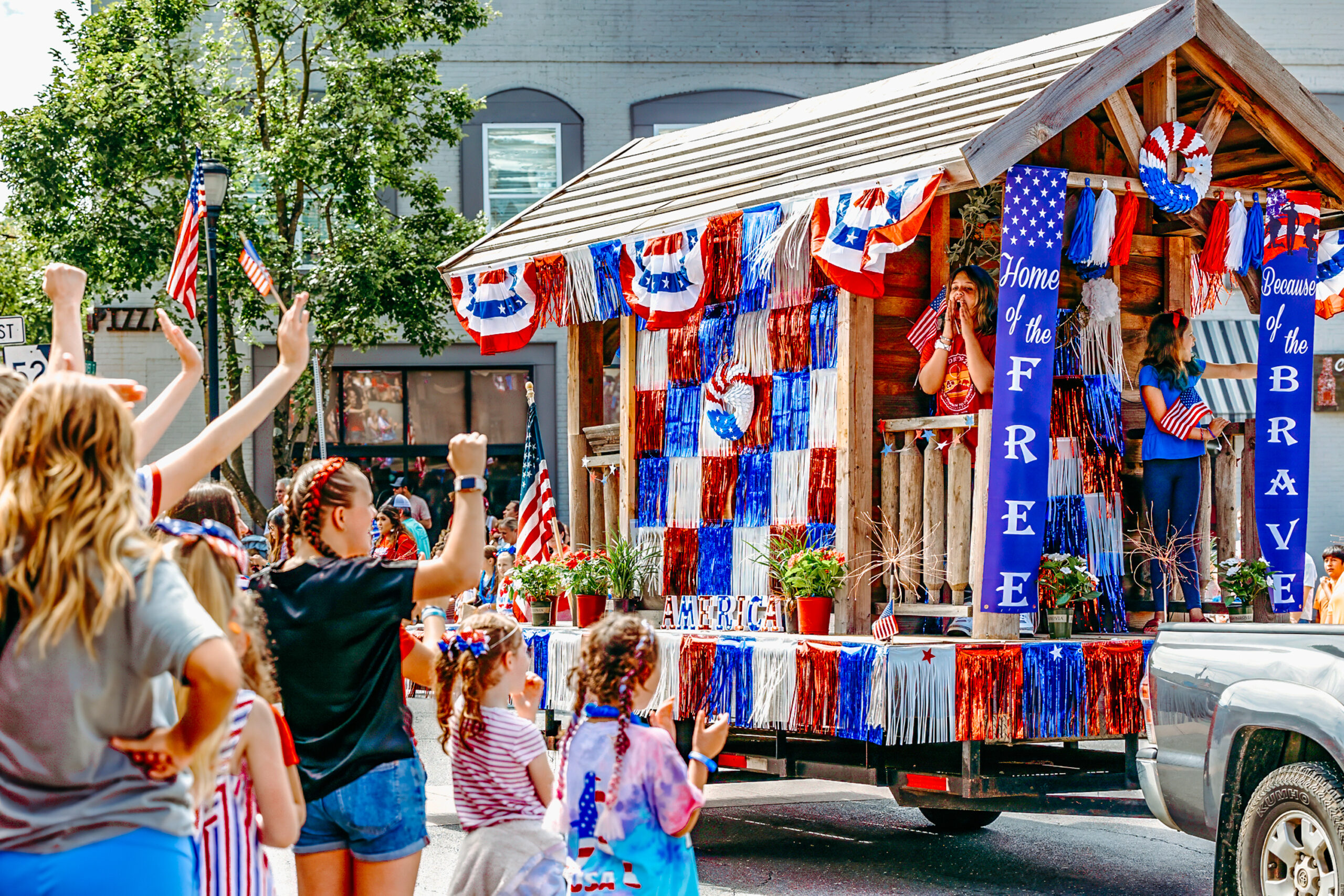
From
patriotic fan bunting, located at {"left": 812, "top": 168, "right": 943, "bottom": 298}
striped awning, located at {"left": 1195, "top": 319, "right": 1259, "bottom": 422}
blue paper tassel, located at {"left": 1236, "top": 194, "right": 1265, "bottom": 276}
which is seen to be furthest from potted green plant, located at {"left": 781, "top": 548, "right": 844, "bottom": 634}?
striped awning, located at {"left": 1195, "top": 319, "right": 1259, "bottom": 422}

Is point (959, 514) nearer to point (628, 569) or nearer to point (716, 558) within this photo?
point (716, 558)

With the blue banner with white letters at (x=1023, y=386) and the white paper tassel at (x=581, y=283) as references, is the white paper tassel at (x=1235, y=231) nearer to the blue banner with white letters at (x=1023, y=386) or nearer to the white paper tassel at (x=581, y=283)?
the blue banner with white letters at (x=1023, y=386)

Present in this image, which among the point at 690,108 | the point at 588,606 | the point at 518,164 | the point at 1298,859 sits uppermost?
the point at 690,108

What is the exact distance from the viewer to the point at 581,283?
10.3 m

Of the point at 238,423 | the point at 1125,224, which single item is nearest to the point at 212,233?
the point at 1125,224

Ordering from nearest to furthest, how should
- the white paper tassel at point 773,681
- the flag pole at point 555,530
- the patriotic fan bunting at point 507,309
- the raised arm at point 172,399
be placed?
1. the raised arm at point 172,399
2. the white paper tassel at point 773,681
3. the patriotic fan bunting at point 507,309
4. the flag pole at point 555,530

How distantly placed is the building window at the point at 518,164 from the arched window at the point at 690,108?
1369 mm

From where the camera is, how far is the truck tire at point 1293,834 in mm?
5621

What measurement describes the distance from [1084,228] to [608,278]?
322cm

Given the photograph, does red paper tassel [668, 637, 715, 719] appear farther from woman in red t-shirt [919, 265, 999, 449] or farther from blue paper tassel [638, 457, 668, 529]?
woman in red t-shirt [919, 265, 999, 449]

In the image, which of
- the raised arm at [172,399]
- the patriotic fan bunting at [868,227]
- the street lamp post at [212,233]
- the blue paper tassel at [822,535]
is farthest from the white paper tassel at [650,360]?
the street lamp post at [212,233]

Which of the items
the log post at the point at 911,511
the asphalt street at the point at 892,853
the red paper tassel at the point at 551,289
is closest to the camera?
the asphalt street at the point at 892,853

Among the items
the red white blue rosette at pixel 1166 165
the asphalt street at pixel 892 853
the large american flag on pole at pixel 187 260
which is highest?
the large american flag on pole at pixel 187 260

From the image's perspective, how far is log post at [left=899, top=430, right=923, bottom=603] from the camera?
27.7ft
